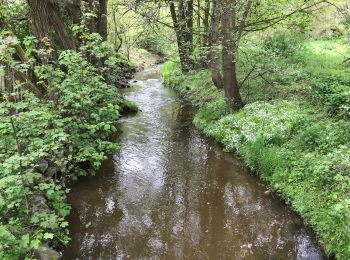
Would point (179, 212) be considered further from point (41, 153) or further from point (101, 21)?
point (101, 21)

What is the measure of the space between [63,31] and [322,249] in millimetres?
9169

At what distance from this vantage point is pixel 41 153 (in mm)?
5203

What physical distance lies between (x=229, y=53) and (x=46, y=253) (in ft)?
29.0

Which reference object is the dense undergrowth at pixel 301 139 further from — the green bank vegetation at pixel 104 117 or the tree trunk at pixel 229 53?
the tree trunk at pixel 229 53

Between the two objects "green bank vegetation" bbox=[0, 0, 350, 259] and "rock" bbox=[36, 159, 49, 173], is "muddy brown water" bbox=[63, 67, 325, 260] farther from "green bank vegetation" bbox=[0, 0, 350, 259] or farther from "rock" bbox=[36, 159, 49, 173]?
"rock" bbox=[36, 159, 49, 173]

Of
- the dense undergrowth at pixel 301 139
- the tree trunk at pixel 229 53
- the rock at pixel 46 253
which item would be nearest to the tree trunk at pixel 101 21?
the tree trunk at pixel 229 53

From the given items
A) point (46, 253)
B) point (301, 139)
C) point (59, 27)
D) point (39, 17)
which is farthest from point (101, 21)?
point (46, 253)

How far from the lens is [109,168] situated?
10.2m

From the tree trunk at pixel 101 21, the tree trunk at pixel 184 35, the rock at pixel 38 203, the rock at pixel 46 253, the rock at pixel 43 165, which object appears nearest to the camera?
the rock at pixel 46 253

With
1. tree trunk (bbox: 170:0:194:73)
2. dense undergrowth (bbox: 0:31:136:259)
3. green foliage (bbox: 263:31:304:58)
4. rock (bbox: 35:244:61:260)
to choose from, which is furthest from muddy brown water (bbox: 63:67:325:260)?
green foliage (bbox: 263:31:304:58)

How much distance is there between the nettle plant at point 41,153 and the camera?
5074mm

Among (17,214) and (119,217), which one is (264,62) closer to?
(119,217)

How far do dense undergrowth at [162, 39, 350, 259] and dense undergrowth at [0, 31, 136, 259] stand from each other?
14.1 ft

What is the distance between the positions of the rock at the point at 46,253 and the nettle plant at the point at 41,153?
16 cm
